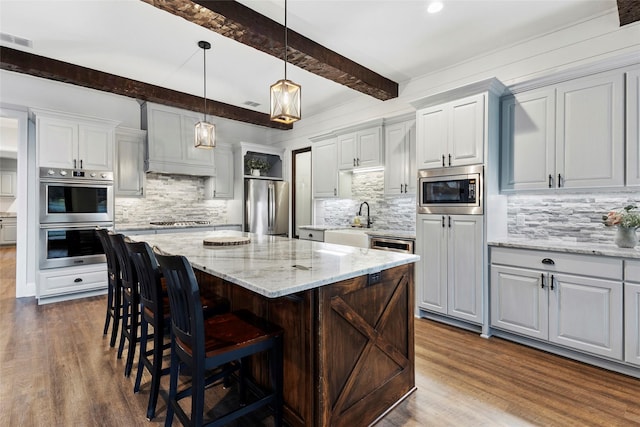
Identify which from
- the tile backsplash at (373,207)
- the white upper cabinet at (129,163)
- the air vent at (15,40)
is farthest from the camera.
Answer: the white upper cabinet at (129,163)

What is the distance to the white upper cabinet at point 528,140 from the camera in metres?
2.93

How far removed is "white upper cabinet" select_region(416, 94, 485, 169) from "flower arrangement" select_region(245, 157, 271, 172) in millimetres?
3614

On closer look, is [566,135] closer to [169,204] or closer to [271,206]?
[271,206]

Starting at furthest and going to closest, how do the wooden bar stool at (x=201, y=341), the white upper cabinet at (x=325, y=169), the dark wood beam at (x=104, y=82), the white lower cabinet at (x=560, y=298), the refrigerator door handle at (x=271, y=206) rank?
1. the refrigerator door handle at (x=271, y=206)
2. the white upper cabinet at (x=325, y=169)
3. the dark wood beam at (x=104, y=82)
4. the white lower cabinet at (x=560, y=298)
5. the wooden bar stool at (x=201, y=341)

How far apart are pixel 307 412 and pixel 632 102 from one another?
127 inches

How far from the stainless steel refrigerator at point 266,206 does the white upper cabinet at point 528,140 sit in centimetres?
407

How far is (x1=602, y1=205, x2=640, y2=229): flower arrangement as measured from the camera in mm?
2446

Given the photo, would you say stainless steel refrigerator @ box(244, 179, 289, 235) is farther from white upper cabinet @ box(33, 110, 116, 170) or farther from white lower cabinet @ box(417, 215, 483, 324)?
white lower cabinet @ box(417, 215, 483, 324)

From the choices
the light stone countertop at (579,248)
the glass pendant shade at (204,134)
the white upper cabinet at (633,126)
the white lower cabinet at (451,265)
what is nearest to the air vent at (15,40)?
the glass pendant shade at (204,134)

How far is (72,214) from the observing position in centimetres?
427

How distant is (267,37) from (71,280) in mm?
3982

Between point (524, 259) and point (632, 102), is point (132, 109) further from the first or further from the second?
point (632, 102)

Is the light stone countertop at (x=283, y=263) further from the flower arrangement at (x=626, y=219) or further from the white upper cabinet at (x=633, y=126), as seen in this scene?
the white upper cabinet at (x=633, y=126)

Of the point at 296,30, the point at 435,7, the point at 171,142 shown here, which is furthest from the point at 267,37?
the point at 171,142
